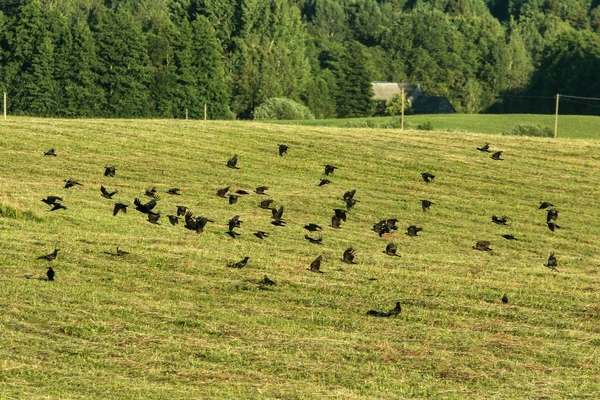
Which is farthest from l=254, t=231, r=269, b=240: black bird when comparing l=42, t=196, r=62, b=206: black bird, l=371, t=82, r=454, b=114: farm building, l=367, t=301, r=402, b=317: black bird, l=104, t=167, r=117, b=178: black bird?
l=371, t=82, r=454, b=114: farm building

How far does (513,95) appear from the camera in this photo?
584 feet

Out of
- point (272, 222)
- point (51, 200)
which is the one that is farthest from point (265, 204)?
point (51, 200)

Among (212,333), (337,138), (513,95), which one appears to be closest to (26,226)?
(212,333)

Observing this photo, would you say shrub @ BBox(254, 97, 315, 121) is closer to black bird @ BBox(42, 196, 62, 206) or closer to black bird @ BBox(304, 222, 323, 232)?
black bird @ BBox(42, 196, 62, 206)

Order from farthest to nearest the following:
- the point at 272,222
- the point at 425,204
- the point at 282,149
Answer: the point at 282,149 < the point at 425,204 < the point at 272,222

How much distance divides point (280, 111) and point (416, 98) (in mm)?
56484

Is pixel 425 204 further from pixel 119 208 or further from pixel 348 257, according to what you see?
pixel 119 208

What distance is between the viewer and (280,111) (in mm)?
118000

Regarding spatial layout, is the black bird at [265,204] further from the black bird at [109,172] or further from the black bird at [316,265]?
the black bird at [316,265]

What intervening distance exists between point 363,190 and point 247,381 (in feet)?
95.6

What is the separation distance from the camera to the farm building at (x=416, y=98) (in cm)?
16425

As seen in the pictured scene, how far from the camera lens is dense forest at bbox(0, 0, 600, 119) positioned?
120 m

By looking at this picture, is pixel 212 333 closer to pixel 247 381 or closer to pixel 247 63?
pixel 247 381

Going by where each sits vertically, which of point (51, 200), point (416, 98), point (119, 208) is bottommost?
point (119, 208)
